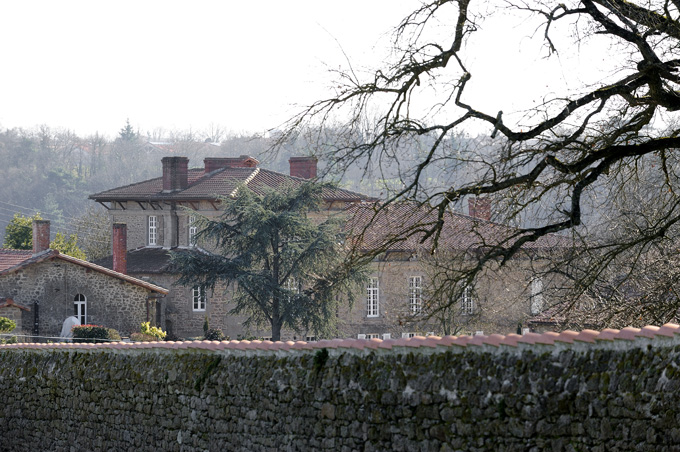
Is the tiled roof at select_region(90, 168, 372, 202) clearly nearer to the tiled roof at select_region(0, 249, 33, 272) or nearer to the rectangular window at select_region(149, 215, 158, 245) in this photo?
the rectangular window at select_region(149, 215, 158, 245)

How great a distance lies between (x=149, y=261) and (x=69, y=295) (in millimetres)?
6846

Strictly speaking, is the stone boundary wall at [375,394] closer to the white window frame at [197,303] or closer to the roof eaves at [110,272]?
the roof eaves at [110,272]

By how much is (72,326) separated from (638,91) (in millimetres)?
25815

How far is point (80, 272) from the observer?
3481 cm

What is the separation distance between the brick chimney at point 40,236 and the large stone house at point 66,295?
6.47 ft

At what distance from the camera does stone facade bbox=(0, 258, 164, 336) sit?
112ft

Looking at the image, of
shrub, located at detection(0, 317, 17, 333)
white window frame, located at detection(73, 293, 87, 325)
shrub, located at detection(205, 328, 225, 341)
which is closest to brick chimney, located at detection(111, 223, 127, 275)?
white window frame, located at detection(73, 293, 87, 325)

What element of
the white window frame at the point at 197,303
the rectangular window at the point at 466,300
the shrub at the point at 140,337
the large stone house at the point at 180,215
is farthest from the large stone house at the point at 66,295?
the rectangular window at the point at 466,300

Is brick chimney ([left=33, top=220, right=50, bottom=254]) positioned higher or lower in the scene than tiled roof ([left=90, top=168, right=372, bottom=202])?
lower

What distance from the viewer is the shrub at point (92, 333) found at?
3203 cm

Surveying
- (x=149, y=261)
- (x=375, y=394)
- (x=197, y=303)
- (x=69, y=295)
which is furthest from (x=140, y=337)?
(x=375, y=394)

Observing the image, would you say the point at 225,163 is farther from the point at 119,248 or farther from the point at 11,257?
the point at 11,257

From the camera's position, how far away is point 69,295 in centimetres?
3472

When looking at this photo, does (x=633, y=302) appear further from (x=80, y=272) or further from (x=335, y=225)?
(x=80, y=272)
